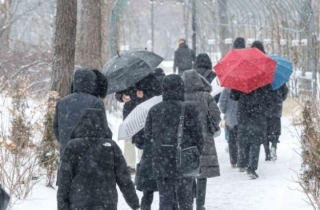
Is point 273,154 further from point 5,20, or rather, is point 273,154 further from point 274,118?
point 5,20

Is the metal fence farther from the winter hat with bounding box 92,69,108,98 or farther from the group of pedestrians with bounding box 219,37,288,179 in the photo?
the winter hat with bounding box 92,69,108,98

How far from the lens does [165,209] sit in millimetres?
8477

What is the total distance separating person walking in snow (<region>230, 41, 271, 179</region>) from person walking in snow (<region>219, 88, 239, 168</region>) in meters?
1.17

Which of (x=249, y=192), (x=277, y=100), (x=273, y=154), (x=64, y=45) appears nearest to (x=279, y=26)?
(x=273, y=154)

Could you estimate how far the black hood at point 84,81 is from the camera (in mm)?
8086

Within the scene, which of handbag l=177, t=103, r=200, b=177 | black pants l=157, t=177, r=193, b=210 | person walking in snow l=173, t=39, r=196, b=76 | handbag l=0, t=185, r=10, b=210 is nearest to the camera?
handbag l=0, t=185, r=10, b=210

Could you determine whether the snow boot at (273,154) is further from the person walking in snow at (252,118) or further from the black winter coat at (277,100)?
the person walking in snow at (252,118)

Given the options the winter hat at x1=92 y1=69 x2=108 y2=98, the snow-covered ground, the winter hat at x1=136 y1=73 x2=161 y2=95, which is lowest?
the snow-covered ground

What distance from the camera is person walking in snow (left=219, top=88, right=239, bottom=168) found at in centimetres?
1358

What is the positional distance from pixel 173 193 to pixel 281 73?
196 inches

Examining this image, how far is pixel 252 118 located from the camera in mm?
12266

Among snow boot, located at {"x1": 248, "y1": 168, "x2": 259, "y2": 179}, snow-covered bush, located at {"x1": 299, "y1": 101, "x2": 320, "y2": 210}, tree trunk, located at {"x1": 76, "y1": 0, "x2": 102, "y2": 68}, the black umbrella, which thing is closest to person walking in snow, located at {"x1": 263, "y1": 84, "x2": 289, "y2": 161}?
snow boot, located at {"x1": 248, "y1": 168, "x2": 259, "y2": 179}

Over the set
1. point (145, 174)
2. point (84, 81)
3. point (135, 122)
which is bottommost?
point (145, 174)

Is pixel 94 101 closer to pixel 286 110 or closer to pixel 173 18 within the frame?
pixel 286 110
